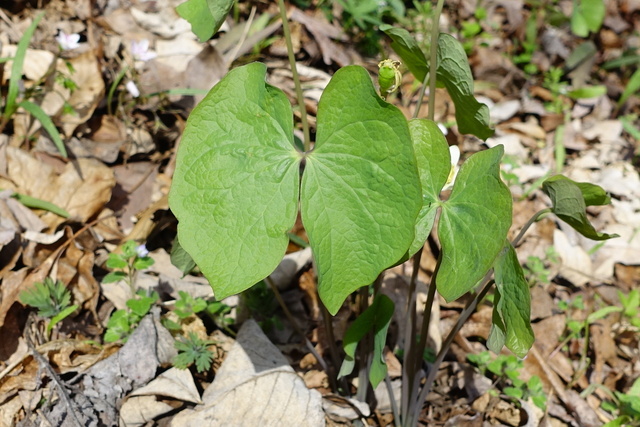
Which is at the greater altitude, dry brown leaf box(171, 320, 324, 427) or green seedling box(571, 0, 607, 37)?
green seedling box(571, 0, 607, 37)

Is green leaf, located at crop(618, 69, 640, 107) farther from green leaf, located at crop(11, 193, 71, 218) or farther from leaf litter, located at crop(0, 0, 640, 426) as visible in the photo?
green leaf, located at crop(11, 193, 71, 218)

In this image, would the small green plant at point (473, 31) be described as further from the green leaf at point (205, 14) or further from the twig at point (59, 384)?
the twig at point (59, 384)

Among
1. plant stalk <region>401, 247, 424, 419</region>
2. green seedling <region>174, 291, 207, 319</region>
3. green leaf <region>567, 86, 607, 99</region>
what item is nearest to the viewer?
Result: plant stalk <region>401, 247, 424, 419</region>

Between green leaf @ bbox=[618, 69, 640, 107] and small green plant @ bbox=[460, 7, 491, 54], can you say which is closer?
green leaf @ bbox=[618, 69, 640, 107]

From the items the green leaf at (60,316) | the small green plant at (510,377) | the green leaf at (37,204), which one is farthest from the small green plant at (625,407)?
the green leaf at (37,204)

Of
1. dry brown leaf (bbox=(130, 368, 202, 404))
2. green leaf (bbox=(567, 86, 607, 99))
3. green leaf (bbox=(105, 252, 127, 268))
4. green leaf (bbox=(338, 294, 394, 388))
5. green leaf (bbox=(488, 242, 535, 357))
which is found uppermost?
green leaf (bbox=(488, 242, 535, 357))

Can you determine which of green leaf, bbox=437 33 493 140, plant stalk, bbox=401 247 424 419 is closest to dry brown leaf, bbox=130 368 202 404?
plant stalk, bbox=401 247 424 419

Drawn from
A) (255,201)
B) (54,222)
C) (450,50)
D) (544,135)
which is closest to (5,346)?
(54,222)

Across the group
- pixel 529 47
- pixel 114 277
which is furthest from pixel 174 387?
pixel 529 47
